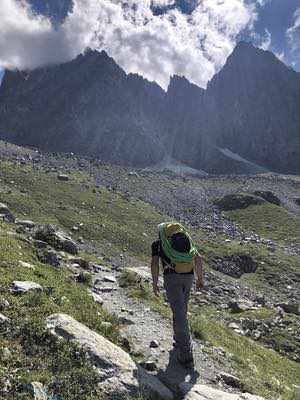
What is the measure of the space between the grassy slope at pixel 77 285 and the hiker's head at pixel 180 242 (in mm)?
2968

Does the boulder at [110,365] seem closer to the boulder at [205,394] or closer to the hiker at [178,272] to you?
the boulder at [205,394]

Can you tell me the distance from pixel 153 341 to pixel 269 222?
198 feet

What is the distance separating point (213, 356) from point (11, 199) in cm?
2661

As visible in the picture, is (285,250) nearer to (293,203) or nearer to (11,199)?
(11,199)

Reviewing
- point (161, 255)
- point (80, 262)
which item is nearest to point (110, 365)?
point (161, 255)

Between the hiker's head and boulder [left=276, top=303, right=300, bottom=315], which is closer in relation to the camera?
the hiker's head

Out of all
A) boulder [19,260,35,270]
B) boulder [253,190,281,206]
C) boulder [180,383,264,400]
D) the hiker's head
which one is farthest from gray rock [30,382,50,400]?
boulder [253,190,281,206]

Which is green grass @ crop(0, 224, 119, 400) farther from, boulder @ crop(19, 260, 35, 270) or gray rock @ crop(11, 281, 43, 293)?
boulder @ crop(19, 260, 35, 270)

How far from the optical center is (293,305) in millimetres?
26922

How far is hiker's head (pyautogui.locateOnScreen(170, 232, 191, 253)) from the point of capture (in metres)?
11.5

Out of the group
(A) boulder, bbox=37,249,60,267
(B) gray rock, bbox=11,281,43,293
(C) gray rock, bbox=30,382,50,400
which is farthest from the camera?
(A) boulder, bbox=37,249,60,267

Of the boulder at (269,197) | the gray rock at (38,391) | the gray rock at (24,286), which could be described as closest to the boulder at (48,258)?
the gray rock at (24,286)

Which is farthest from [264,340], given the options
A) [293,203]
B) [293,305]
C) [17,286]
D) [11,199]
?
[293,203]

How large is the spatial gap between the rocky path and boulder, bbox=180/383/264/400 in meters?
0.23
